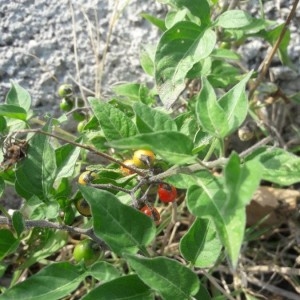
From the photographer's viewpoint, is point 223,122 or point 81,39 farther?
point 81,39

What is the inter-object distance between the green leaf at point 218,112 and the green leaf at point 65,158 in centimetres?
52

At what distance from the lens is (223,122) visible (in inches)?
50.6

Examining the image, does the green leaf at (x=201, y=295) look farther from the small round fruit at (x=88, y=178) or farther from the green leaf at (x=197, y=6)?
the green leaf at (x=197, y=6)

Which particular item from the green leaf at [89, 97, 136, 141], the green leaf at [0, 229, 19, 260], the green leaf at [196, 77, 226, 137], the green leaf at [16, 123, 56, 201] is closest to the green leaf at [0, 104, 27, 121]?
the green leaf at [16, 123, 56, 201]

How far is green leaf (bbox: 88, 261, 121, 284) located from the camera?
1.46 metres

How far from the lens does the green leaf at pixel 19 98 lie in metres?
1.89

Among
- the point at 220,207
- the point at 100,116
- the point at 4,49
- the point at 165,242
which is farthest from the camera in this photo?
the point at 4,49

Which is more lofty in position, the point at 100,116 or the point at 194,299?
the point at 100,116

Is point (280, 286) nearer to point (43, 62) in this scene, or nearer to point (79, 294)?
point (79, 294)

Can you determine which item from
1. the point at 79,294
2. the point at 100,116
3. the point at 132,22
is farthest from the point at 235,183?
the point at 132,22

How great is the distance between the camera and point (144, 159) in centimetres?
163

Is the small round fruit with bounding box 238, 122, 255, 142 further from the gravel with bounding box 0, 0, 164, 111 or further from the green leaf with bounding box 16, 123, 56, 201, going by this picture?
the green leaf with bounding box 16, 123, 56, 201

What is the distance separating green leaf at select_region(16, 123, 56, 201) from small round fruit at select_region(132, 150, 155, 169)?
9.0 inches

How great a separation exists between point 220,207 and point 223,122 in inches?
7.2
